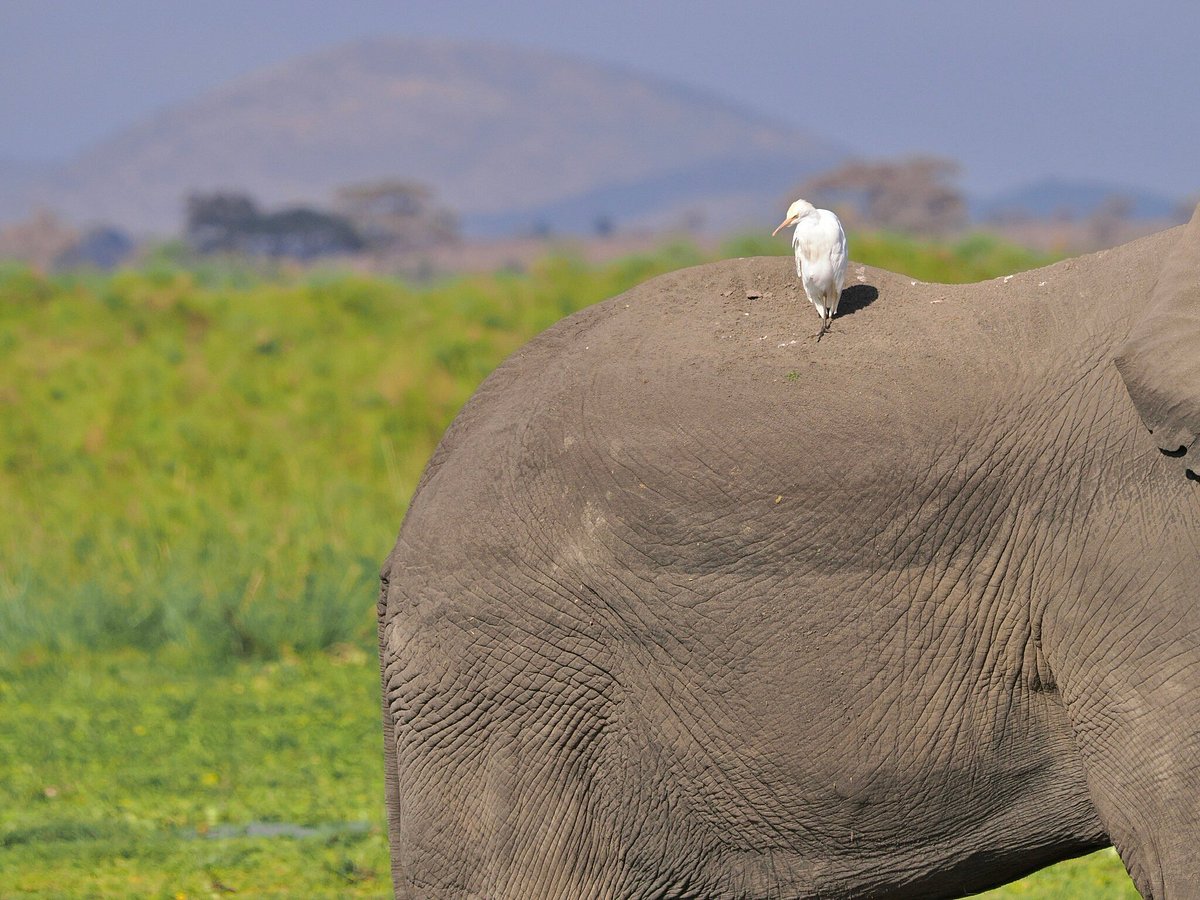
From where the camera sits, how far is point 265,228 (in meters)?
86.8

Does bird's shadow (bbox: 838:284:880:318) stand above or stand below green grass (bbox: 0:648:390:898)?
above

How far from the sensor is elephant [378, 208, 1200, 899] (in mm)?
3111

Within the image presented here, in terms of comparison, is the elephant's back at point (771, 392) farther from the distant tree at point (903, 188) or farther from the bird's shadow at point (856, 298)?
the distant tree at point (903, 188)

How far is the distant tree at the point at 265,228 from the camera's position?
86.2 meters

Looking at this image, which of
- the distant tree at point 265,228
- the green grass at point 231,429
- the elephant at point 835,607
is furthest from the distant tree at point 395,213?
the elephant at point 835,607

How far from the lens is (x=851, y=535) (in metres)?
3.21

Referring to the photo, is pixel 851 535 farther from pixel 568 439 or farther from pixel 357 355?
pixel 357 355

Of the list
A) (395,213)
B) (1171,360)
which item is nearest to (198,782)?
(1171,360)

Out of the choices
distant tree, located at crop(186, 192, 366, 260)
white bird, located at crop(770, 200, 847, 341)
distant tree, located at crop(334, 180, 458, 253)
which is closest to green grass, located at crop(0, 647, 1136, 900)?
white bird, located at crop(770, 200, 847, 341)

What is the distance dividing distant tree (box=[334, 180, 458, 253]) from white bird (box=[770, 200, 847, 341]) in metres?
93.8

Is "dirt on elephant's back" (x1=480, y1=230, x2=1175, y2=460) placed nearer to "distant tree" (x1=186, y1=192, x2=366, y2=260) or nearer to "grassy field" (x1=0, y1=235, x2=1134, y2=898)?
"grassy field" (x1=0, y1=235, x2=1134, y2=898)

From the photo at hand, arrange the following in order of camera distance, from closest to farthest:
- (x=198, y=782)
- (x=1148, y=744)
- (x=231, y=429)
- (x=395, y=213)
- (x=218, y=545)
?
1. (x=1148, y=744)
2. (x=198, y=782)
3. (x=218, y=545)
4. (x=231, y=429)
5. (x=395, y=213)

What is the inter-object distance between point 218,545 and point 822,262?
942 centimetres

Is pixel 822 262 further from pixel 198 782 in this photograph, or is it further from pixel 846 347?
pixel 198 782
